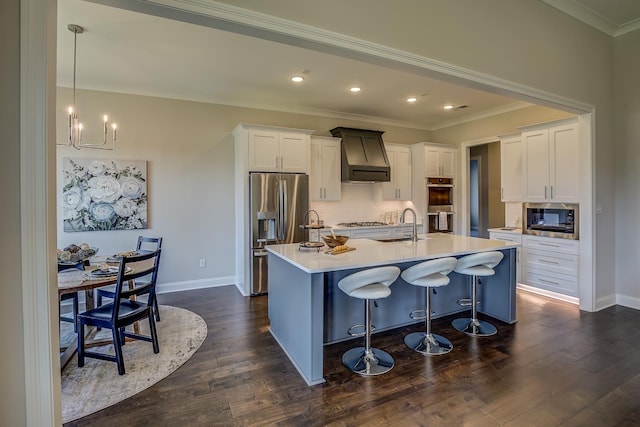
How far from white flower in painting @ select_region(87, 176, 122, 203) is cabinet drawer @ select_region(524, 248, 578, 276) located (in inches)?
236

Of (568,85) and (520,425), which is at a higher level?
(568,85)

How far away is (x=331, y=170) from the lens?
18.2ft

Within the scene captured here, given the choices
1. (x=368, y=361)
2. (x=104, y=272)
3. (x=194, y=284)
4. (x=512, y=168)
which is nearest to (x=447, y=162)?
(x=512, y=168)

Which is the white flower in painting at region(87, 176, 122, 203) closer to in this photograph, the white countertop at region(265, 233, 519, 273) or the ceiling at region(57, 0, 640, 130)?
the ceiling at region(57, 0, 640, 130)

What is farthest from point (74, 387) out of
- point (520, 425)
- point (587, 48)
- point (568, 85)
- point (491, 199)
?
point (491, 199)

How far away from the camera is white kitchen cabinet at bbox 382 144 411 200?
6.13m

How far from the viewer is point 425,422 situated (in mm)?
1973

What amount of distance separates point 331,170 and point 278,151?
1144mm

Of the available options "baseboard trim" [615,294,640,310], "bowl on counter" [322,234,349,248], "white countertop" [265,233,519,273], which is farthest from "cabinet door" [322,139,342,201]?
"baseboard trim" [615,294,640,310]

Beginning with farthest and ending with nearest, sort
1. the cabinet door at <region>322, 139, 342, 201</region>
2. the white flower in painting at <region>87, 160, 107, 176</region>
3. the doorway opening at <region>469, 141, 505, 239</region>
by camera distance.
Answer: the doorway opening at <region>469, 141, 505, 239</region> → the cabinet door at <region>322, 139, 342, 201</region> → the white flower in painting at <region>87, 160, 107, 176</region>

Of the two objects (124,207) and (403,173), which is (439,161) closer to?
(403,173)

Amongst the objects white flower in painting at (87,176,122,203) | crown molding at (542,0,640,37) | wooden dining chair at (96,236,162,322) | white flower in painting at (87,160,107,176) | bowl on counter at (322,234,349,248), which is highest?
crown molding at (542,0,640,37)

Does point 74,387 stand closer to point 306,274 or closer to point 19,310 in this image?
point 19,310

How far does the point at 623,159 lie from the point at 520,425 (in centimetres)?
386
